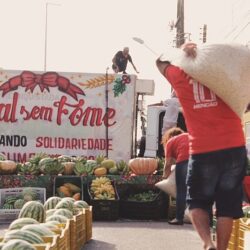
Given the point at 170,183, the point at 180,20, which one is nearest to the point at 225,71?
the point at 170,183

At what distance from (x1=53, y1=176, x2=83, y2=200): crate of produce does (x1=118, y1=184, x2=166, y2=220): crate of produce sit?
0.74 meters

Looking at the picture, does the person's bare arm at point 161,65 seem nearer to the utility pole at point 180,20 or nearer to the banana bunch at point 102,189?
the banana bunch at point 102,189

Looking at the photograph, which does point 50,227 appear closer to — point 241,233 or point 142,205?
point 241,233

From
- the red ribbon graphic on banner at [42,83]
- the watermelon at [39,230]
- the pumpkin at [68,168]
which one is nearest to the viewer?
the watermelon at [39,230]

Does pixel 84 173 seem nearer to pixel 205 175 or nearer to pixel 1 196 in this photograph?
pixel 1 196

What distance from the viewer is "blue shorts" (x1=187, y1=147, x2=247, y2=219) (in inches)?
190

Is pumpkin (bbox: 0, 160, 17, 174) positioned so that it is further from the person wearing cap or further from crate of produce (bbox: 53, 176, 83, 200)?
the person wearing cap

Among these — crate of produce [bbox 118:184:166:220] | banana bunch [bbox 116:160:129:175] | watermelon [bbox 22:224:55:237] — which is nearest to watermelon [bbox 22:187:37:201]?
crate of produce [bbox 118:184:166:220]

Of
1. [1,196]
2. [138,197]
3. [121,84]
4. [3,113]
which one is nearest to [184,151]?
[138,197]

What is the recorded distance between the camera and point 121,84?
44.1 feet

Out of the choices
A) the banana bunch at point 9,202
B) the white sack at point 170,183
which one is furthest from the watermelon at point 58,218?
the banana bunch at point 9,202

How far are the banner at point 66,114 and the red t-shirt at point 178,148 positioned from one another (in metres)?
4.88

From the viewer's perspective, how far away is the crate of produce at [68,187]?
1046cm

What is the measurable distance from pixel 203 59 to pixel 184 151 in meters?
3.78
